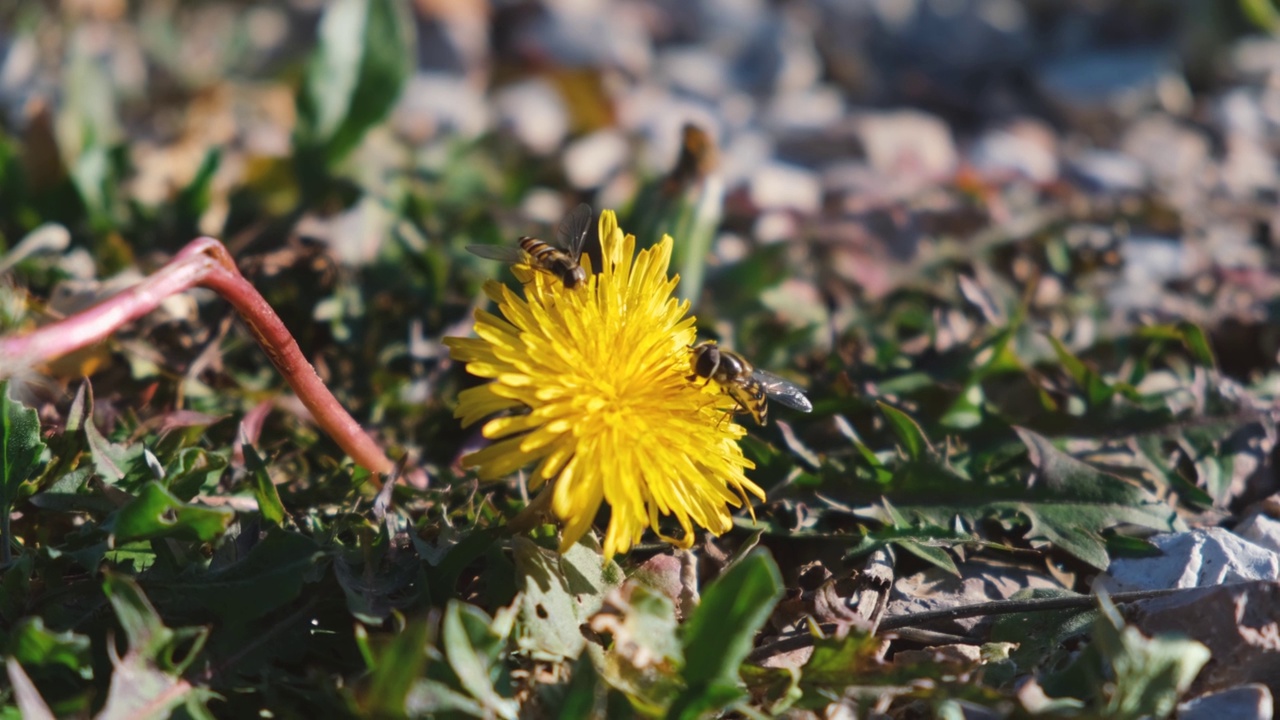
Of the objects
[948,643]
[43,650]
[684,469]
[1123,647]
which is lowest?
[948,643]

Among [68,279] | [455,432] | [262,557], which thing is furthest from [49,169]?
[262,557]

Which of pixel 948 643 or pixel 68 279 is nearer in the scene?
pixel 948 643

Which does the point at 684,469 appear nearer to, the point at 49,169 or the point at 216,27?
the point at 49,169

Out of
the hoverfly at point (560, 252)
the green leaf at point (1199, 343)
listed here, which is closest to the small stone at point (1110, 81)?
the green leaf at point (1199, 343)

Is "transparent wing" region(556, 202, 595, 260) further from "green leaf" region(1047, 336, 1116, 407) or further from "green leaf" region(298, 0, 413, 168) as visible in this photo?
"green leaf" region(298, 0, 413, 168)

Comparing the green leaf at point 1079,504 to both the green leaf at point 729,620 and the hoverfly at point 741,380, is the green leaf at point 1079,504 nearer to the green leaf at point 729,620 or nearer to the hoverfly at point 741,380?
the hoverfly at point 741,380

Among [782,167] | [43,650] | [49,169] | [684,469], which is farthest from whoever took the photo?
[782,167]

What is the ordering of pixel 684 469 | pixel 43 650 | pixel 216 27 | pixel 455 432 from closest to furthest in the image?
pixel 43 650 < pixel 684 469 < pixel 455 432 < pixel 216 27
